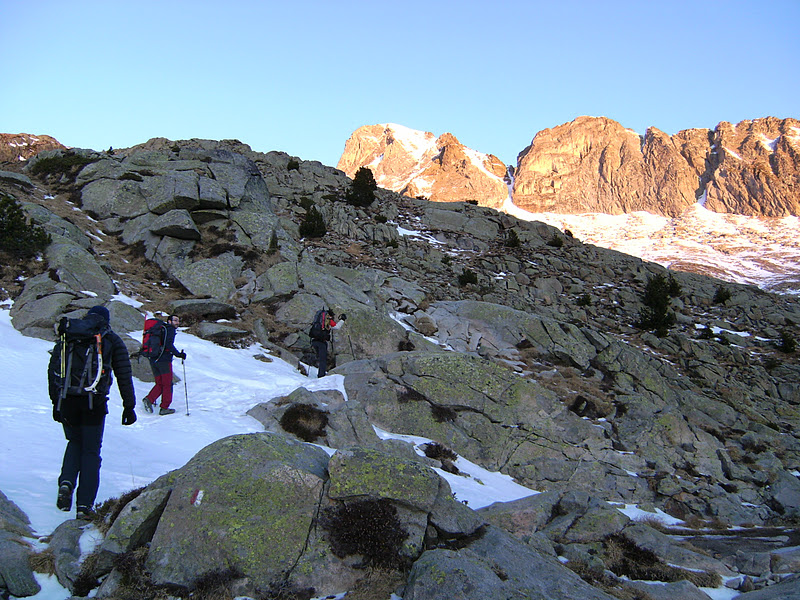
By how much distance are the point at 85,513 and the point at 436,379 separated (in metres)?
10.7

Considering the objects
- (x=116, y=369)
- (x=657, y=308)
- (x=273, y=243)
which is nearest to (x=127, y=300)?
(x=273, y=243)

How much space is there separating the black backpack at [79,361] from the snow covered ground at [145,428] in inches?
59.5

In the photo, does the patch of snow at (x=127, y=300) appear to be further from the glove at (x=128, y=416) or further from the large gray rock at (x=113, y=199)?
the glove at (x=128, y=416)

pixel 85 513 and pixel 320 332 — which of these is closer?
pixel 85 513

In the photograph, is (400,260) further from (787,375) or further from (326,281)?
(787,375)

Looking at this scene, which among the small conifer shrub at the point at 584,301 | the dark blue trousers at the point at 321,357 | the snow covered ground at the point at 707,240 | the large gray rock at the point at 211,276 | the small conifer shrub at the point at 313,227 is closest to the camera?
the dark blue trousers at the point at 321,357

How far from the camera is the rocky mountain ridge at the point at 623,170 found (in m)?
141

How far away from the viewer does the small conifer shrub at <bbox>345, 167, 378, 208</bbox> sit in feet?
140

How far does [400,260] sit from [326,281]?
1128 cm

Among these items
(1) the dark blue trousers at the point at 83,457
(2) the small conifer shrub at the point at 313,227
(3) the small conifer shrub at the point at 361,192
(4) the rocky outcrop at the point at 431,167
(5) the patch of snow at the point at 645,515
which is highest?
(4) the rocky outcrop at the point at 431,167

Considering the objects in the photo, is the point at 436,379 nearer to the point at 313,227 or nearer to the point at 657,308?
the point at 313,227

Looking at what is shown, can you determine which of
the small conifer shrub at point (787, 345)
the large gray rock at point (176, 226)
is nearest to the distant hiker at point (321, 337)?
the large gray rock at point (176, 226)

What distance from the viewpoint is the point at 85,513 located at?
5.59 m

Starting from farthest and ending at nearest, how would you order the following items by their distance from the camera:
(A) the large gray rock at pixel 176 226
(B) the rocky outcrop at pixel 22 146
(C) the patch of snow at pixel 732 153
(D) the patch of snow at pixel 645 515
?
(C) the patch of snow at pixel 732 153
(B) the rocky outcrop at pixel 22 146
(A) the large gray rock at pixel 176 226
(D) the patch of snow at pixel 645 515
